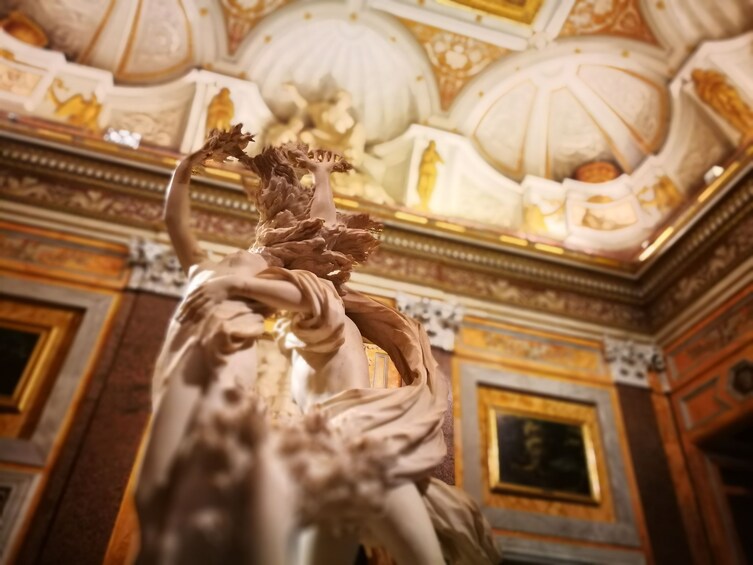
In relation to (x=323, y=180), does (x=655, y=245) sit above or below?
above

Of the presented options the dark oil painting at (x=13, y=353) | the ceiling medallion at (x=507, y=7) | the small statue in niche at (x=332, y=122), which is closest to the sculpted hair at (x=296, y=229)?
the dark oil painting at (x=13, y=353)

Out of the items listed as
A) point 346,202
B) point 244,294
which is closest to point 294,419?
point 244,294

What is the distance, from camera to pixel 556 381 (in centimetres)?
748

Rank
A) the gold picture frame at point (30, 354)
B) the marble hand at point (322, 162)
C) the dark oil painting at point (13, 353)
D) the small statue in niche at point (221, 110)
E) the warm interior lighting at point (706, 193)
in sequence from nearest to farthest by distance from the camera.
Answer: the marble hand at point (322, 162) < the gold picture frame at point (30, 354) < the dark oil painting at point (13, 353) < the warm interior lighting at point (706, 193) < the small statue in niche at point (221, 110)

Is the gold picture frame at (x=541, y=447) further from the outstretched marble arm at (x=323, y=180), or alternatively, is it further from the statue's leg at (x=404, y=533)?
the statue's leg at (x=404, y=533)

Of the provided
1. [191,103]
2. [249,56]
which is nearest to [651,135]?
[249,56]

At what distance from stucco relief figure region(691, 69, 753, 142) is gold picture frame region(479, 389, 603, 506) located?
12.9ft

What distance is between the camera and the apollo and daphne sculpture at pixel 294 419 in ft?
4.45

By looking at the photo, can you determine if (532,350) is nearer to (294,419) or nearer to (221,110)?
(221,110)

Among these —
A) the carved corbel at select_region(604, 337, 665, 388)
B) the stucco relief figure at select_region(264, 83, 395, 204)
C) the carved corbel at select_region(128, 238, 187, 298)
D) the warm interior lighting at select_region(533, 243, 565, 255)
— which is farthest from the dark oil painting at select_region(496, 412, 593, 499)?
the carved corbel at select_region(128, 238, 187, 298)

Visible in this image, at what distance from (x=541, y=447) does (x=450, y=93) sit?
5037mm

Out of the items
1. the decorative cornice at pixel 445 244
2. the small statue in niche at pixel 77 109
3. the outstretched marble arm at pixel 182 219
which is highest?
the small statue in niche at pixel 77 109

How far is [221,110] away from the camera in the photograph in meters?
8.16

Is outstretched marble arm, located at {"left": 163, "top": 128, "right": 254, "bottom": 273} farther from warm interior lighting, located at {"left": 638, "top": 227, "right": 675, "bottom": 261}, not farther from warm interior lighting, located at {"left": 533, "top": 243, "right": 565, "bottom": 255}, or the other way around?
warm interior lighting, located at {"left": 638, "top": 227, "right": 675, "bottom": 261}
